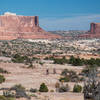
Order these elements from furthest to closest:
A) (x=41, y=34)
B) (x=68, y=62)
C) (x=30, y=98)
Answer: (x=41, y=34) < (x=68, y=62) < (x=30, y=98)

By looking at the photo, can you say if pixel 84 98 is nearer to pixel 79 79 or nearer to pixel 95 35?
pixel 79 79

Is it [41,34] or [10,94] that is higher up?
[41,34]

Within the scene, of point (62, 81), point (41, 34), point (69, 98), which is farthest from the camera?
point (41, 34)

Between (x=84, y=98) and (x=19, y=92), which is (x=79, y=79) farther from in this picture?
(x=19, y=92)

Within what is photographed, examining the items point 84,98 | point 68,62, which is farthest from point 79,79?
point 68,62

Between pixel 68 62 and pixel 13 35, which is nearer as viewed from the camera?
pixel 68 62
